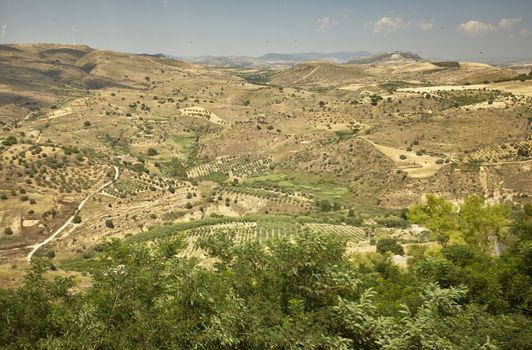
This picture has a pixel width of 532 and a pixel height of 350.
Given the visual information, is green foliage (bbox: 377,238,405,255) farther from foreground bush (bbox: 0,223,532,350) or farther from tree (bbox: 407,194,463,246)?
foreground bush (bbox: 0,223,532,350)

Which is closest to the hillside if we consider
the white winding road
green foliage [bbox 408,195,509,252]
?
the white winding road

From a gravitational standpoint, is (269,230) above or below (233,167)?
above

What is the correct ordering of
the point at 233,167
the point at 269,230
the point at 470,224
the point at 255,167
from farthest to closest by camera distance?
the point at 233,167 < the point at 255,167 < the point at 269,230 < the point at 470,224

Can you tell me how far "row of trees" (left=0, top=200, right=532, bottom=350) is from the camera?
44.4 feet

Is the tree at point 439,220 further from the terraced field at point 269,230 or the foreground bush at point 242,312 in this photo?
the foreground bush at point 242,312

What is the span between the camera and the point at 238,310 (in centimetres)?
1443

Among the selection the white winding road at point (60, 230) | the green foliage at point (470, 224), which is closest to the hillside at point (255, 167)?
the white winding road at point (60, 230)

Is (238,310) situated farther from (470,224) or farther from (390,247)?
(390,247)

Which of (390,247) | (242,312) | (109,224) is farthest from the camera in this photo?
(109,224)


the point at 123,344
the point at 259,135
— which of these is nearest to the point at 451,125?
the point at 259,135

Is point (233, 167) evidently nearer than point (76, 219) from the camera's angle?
No

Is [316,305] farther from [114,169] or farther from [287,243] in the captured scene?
[114,169]

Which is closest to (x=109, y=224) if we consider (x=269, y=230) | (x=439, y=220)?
(x=269, y=230)

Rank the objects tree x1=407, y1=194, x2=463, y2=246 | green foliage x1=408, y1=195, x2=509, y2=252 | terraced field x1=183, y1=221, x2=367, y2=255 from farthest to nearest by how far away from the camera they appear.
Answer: terraced field x1=183, y1=221, x2=367, y2=255
green foliage x1=408, y1=195, x2=509, y2=252
tree x1=407, y1=194, x2=463, y2=246
